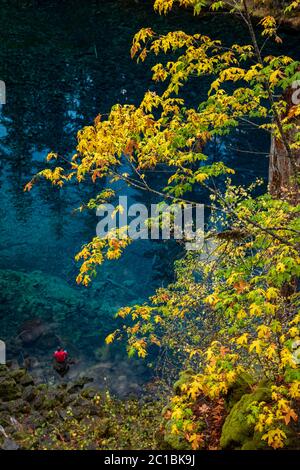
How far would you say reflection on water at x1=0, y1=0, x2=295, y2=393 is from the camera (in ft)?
79.6

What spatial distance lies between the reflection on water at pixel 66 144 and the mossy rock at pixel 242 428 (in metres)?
11.0

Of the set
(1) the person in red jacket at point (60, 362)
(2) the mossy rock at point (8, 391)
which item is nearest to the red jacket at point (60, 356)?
(1) the person in red jacket at point (60, 362)

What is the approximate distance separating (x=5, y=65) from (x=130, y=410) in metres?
33.4

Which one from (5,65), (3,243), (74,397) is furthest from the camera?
(5,65)

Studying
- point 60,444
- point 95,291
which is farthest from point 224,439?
point 95,291

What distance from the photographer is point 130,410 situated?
16234 millimetres

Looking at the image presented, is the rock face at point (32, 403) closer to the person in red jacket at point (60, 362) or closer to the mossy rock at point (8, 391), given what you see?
the mossy rock at point (8, 391)

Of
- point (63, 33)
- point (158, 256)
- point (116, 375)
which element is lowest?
point (116, 375)

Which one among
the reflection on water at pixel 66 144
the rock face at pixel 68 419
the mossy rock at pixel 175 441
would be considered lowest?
the rock face at pixel 68 419

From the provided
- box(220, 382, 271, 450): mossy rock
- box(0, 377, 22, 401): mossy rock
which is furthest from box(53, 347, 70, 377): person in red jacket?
box(220, 382, 271, 450): mossy rock

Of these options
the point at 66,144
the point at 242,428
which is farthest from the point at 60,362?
the point at 66,144

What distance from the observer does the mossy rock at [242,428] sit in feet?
29.5

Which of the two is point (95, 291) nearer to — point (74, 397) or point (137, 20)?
point (74, 397)

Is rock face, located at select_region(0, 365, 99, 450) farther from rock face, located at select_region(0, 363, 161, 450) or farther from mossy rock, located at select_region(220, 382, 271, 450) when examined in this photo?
mossy rock, located at select_region(220, 382, 271, 450)
